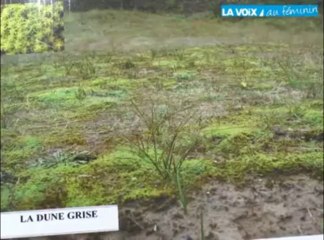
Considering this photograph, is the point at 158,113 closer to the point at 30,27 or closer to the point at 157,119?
the point at 157,119

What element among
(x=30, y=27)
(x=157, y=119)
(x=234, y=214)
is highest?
(x=30, y=27)

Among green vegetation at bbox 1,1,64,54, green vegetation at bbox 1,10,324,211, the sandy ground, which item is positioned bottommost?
the sandy ground

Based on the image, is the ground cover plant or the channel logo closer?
the ground cover plant

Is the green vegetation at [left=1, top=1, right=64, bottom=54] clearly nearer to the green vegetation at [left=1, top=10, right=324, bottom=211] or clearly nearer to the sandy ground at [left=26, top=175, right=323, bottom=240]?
the green vegetation at [left=1, top=10, right=324, bottom=211]

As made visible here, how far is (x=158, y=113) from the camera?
1867 millimetres

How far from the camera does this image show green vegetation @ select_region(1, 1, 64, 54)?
5.82 ft

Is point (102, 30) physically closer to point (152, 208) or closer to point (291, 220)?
point (152, 208)
